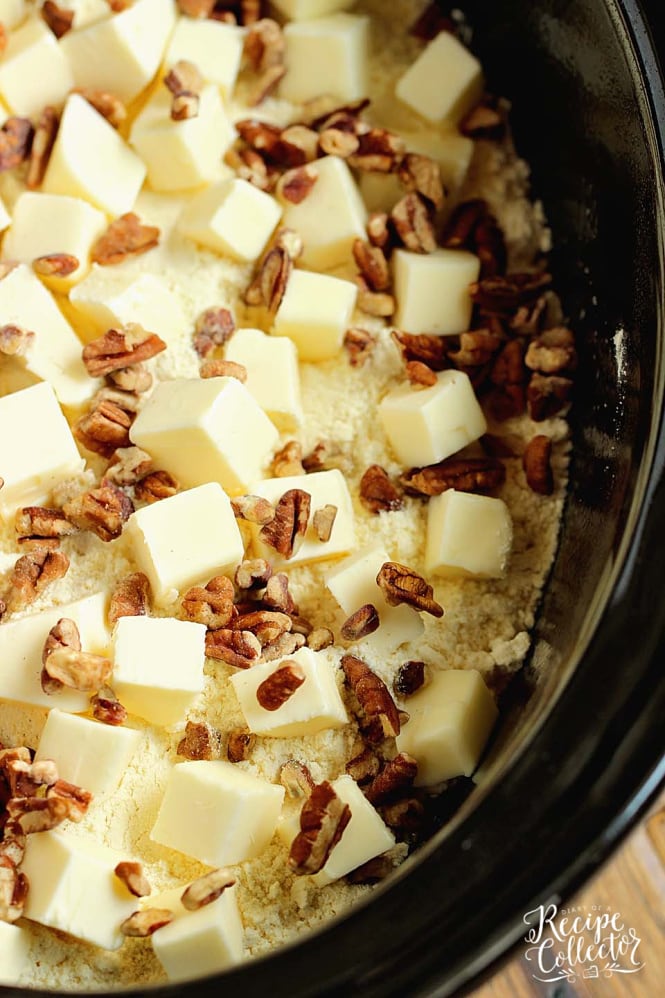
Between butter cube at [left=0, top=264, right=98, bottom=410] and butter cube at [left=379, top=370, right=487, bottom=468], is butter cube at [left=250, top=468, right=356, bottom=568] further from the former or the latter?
butter cube at [left=0, top=264, right=98, bottom=410]

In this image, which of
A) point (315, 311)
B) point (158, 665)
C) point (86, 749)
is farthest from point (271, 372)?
point (86, 749)

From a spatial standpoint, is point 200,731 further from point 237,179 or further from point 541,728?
point 237,179

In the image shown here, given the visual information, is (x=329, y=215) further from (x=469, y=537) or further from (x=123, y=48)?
(x=469, y=537)

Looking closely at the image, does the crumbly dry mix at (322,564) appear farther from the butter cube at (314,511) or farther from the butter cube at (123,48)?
the butter cube at (123,48)

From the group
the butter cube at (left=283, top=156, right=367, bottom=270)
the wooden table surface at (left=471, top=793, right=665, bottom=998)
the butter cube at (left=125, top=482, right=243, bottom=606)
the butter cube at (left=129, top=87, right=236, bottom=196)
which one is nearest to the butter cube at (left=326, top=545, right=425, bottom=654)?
the butter cube at (left=125, top=482, right=243, bottom=606)

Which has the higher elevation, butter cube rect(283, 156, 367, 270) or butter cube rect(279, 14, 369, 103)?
butter cube rect(279, 14, 369, 103)
